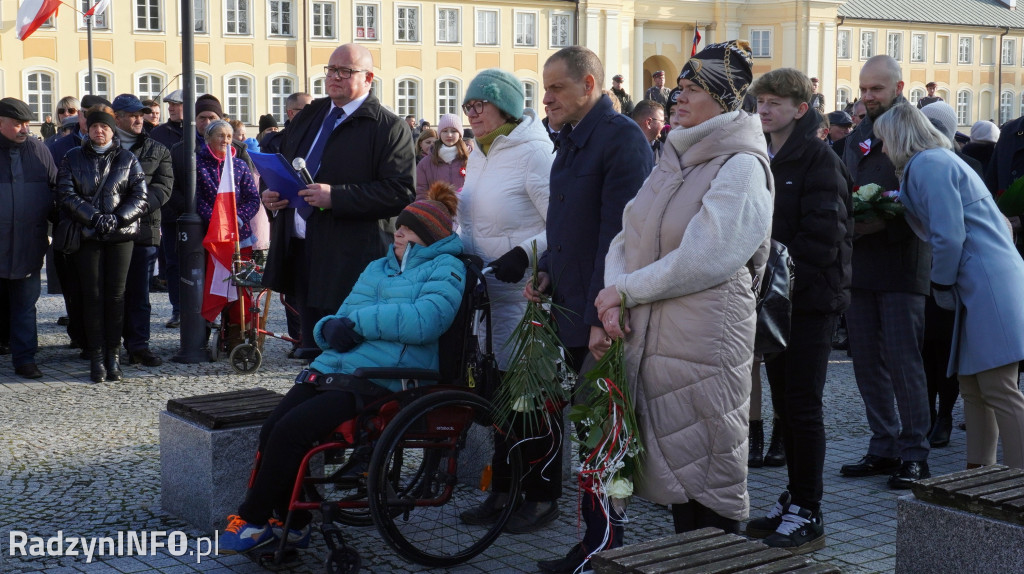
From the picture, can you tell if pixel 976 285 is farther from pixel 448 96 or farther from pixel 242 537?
pixel 448 96

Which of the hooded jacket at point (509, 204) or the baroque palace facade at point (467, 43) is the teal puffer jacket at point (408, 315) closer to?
the hooded jacket at point (509, 204)

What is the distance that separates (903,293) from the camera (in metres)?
6.11

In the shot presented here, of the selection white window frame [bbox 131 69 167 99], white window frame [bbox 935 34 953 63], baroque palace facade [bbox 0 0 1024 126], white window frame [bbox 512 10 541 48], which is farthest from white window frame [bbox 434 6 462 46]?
white window frame [bbox 935 34 953 63]

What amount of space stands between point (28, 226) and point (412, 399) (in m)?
5.51

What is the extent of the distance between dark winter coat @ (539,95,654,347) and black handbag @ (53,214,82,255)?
5.26 meters

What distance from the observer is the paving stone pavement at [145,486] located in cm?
482

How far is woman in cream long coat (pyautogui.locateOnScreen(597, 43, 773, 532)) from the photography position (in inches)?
153

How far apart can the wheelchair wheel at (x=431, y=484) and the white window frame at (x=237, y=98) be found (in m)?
46.7

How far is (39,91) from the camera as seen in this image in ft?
151

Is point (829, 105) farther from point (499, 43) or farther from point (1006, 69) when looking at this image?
point (499, 43)

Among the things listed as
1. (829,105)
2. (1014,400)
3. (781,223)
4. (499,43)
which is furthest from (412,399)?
(829,105)

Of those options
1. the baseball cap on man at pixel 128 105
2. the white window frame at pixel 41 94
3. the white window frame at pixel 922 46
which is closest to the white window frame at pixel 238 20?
the white window frame at pixel 41 94

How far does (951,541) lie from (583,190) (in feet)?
5.97

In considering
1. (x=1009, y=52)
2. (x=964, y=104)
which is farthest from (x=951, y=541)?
(x=1009, y=52)
